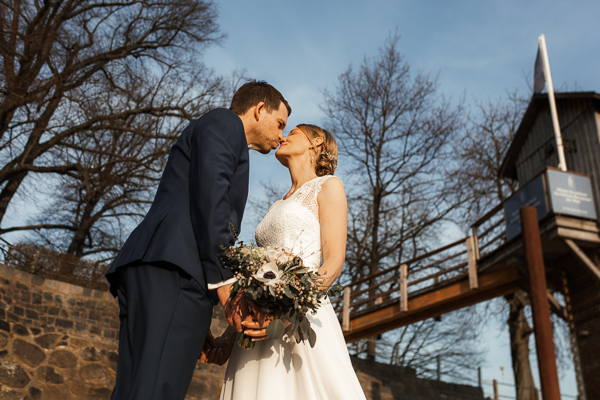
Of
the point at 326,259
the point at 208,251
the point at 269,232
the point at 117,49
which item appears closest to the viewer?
the point at 208,251

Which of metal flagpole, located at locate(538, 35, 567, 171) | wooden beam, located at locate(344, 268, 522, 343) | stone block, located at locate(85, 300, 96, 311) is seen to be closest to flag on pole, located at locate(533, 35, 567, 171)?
metal flagpole, located at locate(538, 35, 567, 171)

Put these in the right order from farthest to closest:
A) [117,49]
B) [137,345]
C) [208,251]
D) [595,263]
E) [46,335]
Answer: [117,49], [595,263], [46,335], [208,251], [137,345]

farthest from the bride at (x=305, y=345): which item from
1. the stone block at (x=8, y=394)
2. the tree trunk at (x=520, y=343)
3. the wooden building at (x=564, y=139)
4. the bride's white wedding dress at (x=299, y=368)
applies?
the tree trunk at (x=520, y=343)

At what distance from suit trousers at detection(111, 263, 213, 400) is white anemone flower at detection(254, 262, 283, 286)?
9.8 inches

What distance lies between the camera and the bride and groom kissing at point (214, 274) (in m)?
2.22

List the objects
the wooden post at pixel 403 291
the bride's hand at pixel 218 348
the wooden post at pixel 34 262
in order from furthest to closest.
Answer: the wooden post at pixel 403 291 < the wooden post at pixel 34 262 < the bride's hand at pixel 218 348

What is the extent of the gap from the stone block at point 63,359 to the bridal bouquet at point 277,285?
7.98 m

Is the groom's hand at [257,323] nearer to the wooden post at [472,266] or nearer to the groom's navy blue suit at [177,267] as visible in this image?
the groom's navy blue suit at [177,267]

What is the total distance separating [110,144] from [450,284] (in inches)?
363

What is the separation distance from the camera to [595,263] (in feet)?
40.6

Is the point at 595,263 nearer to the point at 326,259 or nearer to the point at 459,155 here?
the point at 459,155

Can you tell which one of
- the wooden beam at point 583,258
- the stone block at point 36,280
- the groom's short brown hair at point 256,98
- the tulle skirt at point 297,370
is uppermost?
the wooden beam at point 583,258

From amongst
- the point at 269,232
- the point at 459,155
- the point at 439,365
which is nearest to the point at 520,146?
the point at 459,155

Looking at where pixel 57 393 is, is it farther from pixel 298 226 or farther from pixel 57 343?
pixel 298 226
